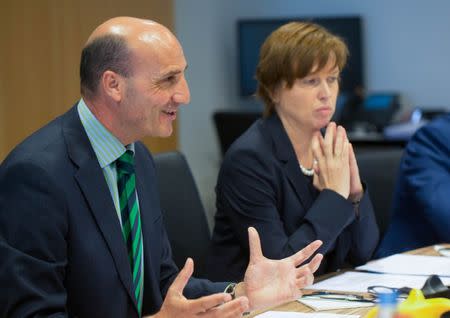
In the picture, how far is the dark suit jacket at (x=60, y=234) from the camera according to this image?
1652 mm

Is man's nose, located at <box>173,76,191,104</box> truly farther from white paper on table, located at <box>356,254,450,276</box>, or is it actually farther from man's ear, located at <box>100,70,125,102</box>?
white paper on table, located at <box>356,254,450,276</box>

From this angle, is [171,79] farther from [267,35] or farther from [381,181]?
[267,35]

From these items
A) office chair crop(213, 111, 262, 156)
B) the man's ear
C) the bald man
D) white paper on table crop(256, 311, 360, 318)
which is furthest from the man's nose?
office chair crop(213, 111, 262, 156)

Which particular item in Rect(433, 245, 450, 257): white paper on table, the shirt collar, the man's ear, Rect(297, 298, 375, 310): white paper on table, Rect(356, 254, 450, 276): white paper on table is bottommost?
Rect(433, 245, 450, 257): white paper on table

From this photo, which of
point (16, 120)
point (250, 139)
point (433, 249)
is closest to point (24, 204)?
point (250, 139)

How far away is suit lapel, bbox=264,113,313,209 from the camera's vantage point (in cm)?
256

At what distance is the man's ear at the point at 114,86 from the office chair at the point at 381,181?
1.47 m

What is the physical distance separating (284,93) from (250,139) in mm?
187

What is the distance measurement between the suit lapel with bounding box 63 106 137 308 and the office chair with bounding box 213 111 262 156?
11.4 ft

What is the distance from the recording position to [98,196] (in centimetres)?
181

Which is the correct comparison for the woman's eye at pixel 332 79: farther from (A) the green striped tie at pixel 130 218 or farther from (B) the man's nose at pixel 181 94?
(A) the green striped tie at pixel 130 218

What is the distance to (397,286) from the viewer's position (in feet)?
6.97

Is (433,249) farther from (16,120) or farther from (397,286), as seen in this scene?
(16,120)

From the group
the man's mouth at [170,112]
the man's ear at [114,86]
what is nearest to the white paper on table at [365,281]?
the man's mouth at [170,112]
